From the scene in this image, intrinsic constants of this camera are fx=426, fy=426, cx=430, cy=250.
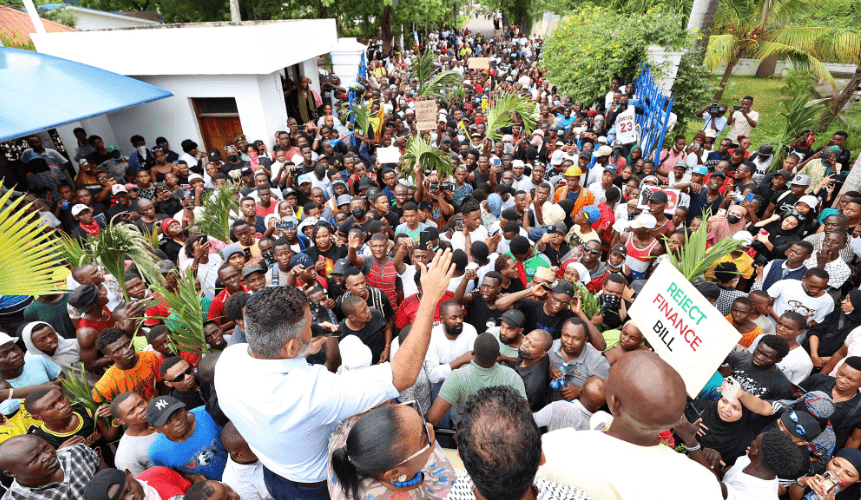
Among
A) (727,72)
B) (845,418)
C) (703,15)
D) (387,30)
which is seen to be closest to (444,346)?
(845,418)

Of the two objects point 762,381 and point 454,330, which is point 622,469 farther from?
point 762,381

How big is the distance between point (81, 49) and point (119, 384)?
35.0 ft

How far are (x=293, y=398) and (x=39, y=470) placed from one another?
211cm

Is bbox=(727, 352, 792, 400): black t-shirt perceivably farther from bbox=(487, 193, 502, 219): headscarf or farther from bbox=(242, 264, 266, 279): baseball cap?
bbox=(242, 264, 266, 279): baseball cap

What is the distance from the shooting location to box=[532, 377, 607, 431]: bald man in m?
2.98

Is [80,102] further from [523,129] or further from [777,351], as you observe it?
[777,351]

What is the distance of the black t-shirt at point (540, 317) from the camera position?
13.5 ft

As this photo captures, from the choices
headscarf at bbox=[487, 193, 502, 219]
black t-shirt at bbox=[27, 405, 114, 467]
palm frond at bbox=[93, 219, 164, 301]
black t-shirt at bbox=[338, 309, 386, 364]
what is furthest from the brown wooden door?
black t-shirt at bbox=[27, 405, 114, 467]

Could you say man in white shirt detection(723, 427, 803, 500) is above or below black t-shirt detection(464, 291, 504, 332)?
above

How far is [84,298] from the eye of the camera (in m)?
4.28

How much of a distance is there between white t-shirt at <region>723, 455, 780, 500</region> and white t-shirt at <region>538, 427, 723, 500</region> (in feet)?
4.10

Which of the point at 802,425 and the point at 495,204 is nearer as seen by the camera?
the point at 802,425

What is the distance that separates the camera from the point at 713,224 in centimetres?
580

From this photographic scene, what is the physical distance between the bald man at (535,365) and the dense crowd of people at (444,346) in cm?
2
